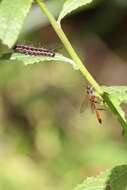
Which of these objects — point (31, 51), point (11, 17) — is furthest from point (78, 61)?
point (31, 51)

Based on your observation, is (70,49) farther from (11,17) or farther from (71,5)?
(71,5)

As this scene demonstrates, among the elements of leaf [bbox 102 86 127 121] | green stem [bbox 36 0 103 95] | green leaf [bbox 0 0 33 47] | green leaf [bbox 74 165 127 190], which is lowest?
green leaf [bbox 74 165 127 190]

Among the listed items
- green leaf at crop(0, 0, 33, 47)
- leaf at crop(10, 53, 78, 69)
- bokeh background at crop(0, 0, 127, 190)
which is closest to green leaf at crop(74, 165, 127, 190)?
leaf at crop(10, 53, 78, 69)

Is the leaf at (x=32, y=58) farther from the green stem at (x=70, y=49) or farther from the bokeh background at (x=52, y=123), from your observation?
the bokeh background at (x=52, y=123)

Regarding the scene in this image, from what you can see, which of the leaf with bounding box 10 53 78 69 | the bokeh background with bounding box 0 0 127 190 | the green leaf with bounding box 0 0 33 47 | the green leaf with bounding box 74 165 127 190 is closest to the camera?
the green leaf with bounding box 0 0 33 47

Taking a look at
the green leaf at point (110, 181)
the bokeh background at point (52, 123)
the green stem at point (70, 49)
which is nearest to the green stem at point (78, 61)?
the green stem at point (70, 49)

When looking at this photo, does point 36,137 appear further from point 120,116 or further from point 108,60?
point 120,116

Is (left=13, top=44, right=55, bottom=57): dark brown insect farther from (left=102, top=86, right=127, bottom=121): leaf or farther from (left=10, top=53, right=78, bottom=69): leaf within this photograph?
(left=102, top=86, right=127, bottom=121): leaf

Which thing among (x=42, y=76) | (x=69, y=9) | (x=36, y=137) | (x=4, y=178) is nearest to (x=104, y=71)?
(x=42, y=76)
